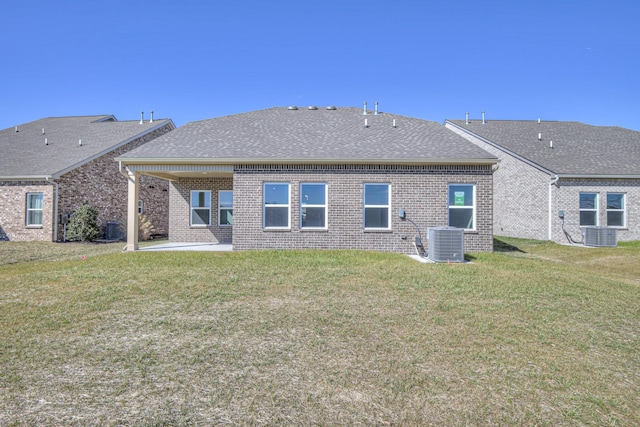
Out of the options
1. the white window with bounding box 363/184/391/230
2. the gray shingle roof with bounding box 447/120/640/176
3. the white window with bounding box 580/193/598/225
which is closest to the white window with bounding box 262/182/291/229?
the white window with bounding box 363/184/391/230

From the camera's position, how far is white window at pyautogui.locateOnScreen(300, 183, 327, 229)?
12680 millimetres

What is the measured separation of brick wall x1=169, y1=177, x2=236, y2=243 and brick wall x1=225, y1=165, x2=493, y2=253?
3657 millimetres

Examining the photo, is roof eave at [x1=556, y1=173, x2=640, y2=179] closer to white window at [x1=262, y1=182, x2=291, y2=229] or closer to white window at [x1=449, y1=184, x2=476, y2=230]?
white window at [x1=449, y1=184, x2=476, y2=230]

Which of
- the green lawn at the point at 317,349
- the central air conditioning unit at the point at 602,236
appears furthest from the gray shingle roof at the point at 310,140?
the central air conditioning unit at the point at 602,236

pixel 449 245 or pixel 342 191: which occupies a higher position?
pixel 342 191

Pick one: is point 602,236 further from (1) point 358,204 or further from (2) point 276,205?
(2) point 276,205

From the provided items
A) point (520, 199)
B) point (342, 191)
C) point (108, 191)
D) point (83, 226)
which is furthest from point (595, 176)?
point (108, 191)

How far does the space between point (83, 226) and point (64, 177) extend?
102 inches

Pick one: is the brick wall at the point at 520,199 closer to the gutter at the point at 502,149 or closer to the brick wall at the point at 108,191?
the gutter at the point at 502,149

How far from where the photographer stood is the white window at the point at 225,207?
16094 mm

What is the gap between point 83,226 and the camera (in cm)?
1686

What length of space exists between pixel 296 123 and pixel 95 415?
1436 cm

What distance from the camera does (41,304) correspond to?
629 centimetres

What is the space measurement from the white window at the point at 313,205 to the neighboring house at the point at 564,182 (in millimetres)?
9734
